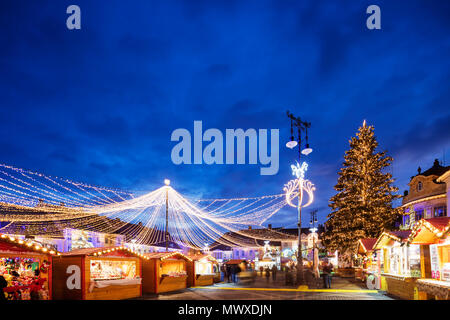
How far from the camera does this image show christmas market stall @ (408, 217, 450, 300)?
1025 centimetres

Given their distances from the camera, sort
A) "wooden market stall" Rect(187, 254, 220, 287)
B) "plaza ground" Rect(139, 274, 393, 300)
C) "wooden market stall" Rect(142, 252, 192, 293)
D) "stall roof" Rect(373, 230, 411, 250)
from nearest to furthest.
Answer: "stall roof" Rect(373, 230, 411, 250) < "plaza ground" Rect(139, 274, 393, 300) < "wooden market stall" Rect(142, 252, 192, 293) < "wooden market stall" Rect(187, 254, 220, 287)

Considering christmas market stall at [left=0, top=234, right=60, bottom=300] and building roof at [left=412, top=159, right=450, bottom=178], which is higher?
building roof at [left=412, top=159, right=450, bottom=178]

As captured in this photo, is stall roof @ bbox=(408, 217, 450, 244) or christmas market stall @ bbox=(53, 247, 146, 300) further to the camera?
christmas market stall @ bbox=(53, 247, 146, 300)

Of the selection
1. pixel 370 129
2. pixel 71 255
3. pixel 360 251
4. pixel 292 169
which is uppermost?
pixel 370 129

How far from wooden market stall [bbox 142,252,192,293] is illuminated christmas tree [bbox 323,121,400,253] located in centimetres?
1619

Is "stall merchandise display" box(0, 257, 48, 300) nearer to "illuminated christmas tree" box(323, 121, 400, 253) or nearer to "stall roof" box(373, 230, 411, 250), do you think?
"stall roof" box(373, 230, 411, 250)

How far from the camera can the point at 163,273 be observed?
19.8 meters

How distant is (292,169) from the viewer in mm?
21125

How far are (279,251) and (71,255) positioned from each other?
60504mm

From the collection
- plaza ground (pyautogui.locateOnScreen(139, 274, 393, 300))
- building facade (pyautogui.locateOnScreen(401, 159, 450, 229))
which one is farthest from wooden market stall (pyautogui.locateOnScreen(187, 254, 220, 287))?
building facade (pyautogui.locateOnScreen(401, 159, 450, 229))

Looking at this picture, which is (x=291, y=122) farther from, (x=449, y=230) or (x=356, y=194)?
(x=356, y=194)

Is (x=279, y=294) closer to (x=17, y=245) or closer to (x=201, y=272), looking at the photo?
(x=201, y=272)

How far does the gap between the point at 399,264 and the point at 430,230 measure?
5904 mm
